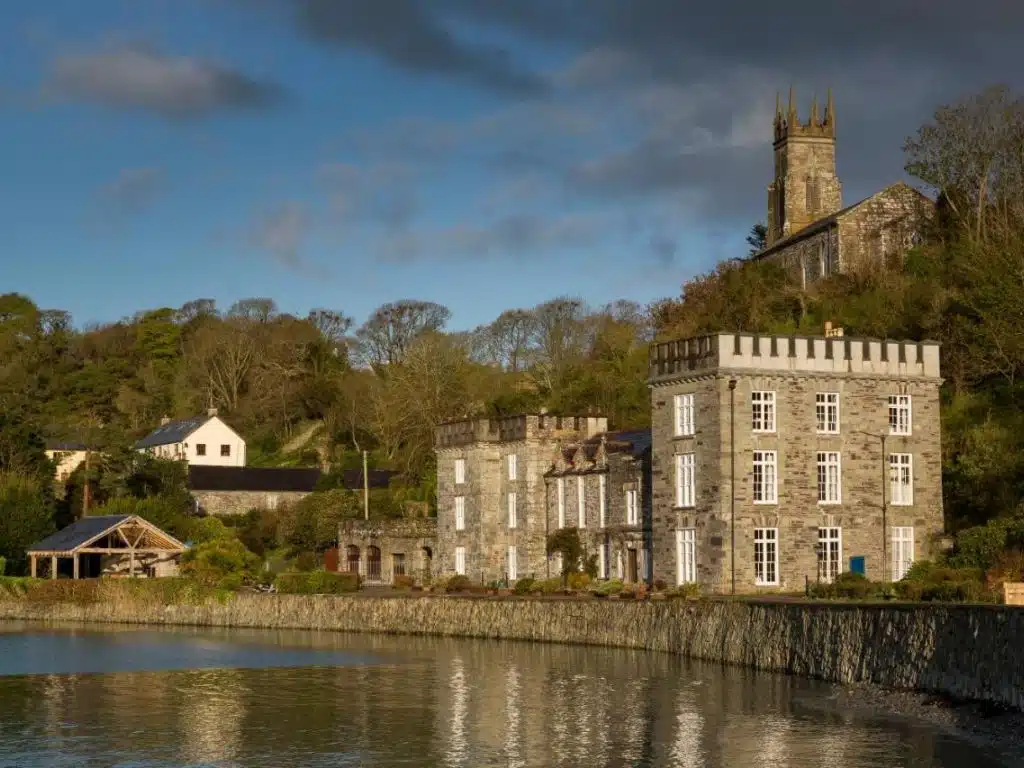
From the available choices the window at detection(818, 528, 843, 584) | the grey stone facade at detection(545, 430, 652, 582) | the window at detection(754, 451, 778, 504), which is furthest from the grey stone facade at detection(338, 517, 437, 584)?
the window at detection(818, 528, 843, 584)

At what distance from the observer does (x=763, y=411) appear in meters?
52.7

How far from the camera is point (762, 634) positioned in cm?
4028

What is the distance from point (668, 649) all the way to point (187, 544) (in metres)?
38.3

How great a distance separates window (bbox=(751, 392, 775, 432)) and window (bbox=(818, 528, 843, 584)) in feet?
12.5

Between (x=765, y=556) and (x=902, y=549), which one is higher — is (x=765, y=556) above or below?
below

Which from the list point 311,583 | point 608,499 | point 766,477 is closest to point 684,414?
point 766,477

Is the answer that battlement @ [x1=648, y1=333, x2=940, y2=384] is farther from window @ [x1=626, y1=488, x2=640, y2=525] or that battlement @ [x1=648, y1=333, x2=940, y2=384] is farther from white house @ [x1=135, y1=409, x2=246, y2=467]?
white house @ [x1=135, y1=409, x2=246, y2=467]

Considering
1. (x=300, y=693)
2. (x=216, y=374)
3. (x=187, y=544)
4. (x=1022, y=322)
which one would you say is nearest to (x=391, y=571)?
(x=187, y=544)

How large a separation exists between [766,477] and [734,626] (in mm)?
11553

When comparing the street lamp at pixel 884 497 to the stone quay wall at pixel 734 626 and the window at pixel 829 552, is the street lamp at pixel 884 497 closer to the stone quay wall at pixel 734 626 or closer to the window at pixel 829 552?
the window at pixel 829 552

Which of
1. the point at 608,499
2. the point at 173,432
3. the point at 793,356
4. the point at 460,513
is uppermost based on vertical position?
the point at 173,432

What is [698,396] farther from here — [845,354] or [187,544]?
[187,544]

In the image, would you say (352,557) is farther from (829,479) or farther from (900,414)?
(900,414)

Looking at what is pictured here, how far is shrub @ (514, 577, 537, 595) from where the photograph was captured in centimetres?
5947
